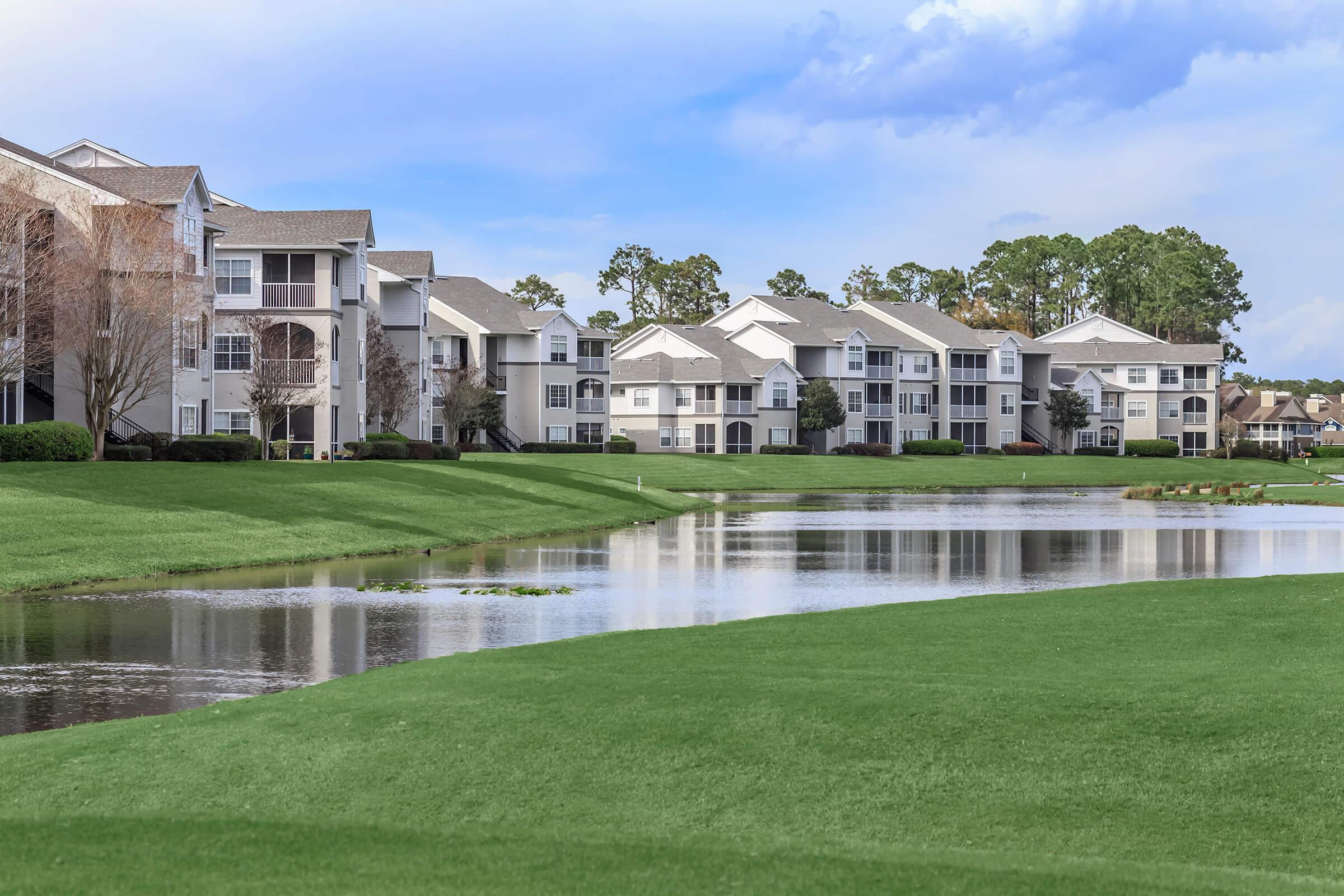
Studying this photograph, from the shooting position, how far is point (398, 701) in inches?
476

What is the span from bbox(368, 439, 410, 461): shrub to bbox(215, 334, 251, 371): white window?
7713 mm

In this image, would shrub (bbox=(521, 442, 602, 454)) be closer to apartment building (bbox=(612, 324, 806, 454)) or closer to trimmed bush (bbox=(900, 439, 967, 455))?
apartment building (bbox=(612, 324, 806, 454))

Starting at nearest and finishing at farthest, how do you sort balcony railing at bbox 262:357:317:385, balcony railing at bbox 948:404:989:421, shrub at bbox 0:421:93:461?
shrub at bbox 0:421:93:461
balcony railing at bbox 262:357:317:385
balcony railing at bbox 948:404:989:421

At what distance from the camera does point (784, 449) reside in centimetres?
9700

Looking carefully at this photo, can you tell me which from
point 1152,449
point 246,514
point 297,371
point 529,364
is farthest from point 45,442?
point 1152,449

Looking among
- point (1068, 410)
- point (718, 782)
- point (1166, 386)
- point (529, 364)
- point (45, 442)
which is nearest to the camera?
point (718, 782)

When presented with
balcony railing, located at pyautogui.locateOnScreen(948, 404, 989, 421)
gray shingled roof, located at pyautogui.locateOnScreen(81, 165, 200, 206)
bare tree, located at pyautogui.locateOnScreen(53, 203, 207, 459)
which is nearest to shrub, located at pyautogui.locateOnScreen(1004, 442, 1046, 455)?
balcony railing, located at pyautogui.locateOnScreen(948, 404, 989, 421)

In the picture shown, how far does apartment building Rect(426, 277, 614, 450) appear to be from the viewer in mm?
89500

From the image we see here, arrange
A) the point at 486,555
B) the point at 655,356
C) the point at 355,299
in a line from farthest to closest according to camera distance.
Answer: the point at 655,356
the point at 355,299
the point at 486,555

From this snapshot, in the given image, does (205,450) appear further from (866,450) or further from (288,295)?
(866,450)

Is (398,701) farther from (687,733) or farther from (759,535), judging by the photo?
(759,535)

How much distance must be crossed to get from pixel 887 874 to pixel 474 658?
7.65 m

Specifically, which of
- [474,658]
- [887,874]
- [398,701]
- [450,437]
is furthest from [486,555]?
[450,437]

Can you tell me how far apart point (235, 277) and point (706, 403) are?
44566 mm
